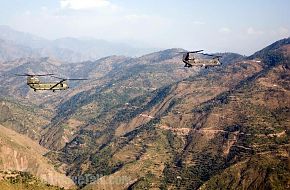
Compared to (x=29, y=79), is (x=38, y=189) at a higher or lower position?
lower

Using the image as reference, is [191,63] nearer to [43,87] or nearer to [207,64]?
[207,64]

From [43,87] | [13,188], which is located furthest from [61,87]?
[13,188]

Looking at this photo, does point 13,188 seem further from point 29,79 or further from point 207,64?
point 207,64

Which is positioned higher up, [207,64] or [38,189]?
[207,64]

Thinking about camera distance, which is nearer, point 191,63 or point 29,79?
→ point 29,79

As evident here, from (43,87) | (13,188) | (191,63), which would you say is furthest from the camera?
(13,188)

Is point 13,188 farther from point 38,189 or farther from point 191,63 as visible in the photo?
point 191,63

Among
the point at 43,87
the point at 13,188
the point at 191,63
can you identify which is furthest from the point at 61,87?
the point at 13,188

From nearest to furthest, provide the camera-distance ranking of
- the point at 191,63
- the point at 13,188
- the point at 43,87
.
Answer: the point at 43,87
the point at 191,63
the point at 13,188

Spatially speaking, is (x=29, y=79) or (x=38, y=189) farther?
(x=38, y=189)
